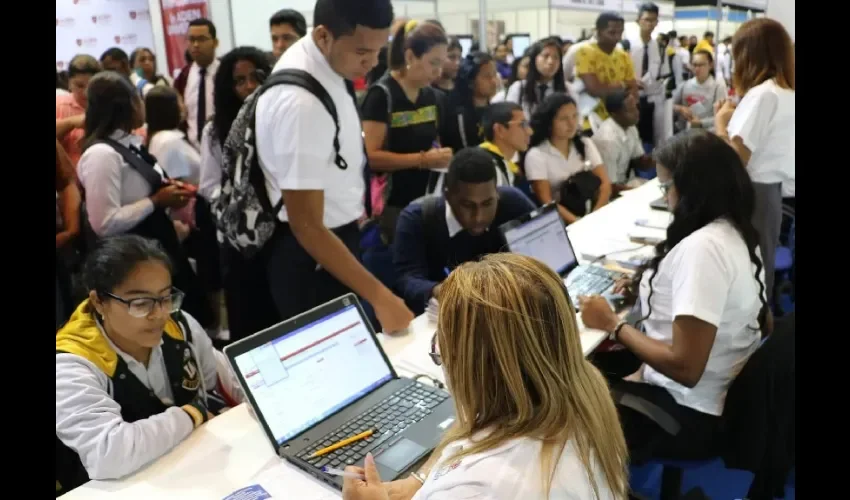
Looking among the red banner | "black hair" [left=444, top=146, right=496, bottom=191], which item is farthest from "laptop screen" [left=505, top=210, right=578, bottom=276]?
the red banner

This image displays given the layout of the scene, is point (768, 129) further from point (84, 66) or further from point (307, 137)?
point (84, 66)

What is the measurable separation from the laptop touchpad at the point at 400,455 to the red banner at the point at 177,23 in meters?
4.16

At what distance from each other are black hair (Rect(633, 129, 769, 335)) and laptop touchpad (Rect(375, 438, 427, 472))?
856 millimetres

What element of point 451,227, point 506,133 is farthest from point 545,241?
point 506,133

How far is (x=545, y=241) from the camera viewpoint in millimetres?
2324

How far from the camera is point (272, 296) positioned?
195 cm

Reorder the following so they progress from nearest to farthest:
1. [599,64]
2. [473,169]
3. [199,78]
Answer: [473,169] < [199,78] < [599,64]

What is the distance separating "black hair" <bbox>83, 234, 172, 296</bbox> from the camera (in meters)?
1.47

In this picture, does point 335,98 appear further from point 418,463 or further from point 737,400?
point 737,400

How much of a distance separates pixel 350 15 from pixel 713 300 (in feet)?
3.69

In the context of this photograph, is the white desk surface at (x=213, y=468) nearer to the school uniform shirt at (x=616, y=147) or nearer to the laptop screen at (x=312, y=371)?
the laptop screen at (x=312, y=371)

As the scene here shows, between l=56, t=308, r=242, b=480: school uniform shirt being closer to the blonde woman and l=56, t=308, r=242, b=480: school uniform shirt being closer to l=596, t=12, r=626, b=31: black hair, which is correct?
the blonde woman
